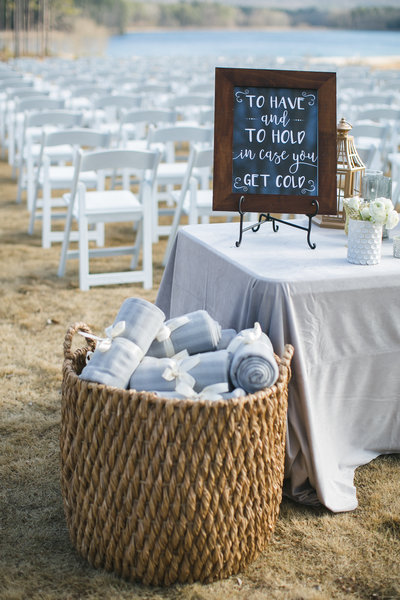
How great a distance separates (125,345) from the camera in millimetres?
2189

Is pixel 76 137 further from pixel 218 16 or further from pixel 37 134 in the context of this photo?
pixel 218 16

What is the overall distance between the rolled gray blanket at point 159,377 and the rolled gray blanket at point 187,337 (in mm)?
135

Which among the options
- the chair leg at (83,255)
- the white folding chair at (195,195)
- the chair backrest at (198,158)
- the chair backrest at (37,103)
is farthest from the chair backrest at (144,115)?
the chair leg at (83,255)

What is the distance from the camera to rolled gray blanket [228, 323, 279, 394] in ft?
6.88

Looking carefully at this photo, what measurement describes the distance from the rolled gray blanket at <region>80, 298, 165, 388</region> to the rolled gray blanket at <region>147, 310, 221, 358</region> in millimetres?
81

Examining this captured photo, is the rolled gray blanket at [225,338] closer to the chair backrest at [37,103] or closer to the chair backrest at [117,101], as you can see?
the chair backrest at [37,103]

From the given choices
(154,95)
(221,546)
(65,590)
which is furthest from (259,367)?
(154,95)

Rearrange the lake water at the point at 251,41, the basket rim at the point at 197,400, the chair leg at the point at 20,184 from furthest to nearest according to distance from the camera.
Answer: the lake water at the point at 251,41
the chair leg at the point at 20,184
the basket rim at the point at 197,400

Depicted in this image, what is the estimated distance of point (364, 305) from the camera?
2.47 meters

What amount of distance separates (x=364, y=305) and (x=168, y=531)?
964 mm

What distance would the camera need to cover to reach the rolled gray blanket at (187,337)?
2.35 metres

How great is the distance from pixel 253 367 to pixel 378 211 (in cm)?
77

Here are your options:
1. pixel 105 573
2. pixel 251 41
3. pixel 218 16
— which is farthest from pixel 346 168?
pixel 218 16

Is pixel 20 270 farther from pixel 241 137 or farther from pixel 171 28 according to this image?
pixel 171 28
